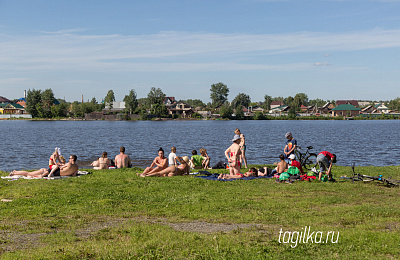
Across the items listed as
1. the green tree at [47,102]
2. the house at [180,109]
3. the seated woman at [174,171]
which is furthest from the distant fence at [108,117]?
the seated woman at [174,171]

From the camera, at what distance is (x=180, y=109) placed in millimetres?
185500

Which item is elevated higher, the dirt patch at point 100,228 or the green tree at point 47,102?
the green tree at point 47,102

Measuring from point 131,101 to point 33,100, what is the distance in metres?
40.6

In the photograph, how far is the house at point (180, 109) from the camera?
609ft

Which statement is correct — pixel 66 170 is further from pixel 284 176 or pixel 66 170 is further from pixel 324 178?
pixel 324 178

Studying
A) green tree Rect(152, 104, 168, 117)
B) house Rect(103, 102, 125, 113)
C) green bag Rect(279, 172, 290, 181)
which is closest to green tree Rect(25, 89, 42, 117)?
house Rect(103, 102, 125, 113)

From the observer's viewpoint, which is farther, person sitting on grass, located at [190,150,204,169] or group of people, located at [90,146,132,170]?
person sitting on grass, located at [190,150,204,169]

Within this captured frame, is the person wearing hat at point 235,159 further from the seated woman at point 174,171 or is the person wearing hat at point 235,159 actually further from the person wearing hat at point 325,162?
the person wearing hat at point 325,162

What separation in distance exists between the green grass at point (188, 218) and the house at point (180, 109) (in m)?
169

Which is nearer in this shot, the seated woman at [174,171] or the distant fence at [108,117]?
the seated woman at [174,171]

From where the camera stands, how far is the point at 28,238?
8.83m

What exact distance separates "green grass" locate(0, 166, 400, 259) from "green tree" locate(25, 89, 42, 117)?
16313 centimetres

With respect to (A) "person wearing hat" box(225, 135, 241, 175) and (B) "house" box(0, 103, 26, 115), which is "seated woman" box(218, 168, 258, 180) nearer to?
(A) "person wearing hat" box(225, 135, 241, 175)

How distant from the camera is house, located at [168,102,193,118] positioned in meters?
186
